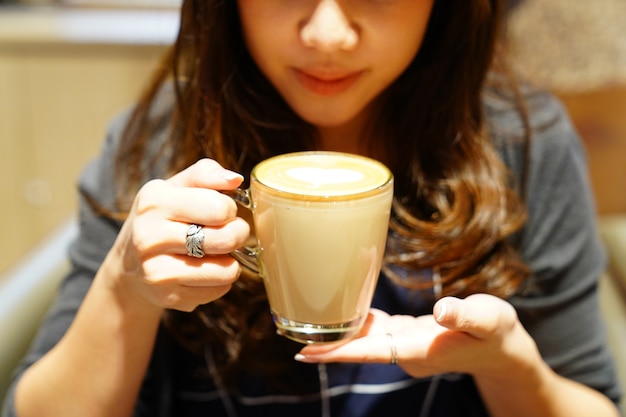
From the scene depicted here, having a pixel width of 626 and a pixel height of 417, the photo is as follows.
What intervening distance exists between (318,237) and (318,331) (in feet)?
0.44

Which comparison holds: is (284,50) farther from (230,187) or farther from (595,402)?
(595,402)

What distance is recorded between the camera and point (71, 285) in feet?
3.68

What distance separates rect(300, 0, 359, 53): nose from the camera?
2.80 ft

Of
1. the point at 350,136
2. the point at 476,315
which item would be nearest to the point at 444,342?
the point at 476,315

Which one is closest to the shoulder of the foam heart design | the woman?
the woman

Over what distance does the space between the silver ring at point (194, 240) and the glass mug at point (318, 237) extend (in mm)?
61

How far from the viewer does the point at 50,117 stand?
8.56 feet

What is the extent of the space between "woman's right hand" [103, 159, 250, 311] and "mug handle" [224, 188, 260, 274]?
0.03 metres

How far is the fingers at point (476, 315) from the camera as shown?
28.4 inches

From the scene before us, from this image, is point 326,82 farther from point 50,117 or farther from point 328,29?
point 50,117

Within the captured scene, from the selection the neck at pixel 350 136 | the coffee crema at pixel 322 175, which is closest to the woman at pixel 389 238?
the neck at pixel 350 136

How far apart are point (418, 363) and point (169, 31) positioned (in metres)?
1.83

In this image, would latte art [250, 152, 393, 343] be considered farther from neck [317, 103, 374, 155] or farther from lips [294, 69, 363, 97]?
neck [317, 103, 374, 155]

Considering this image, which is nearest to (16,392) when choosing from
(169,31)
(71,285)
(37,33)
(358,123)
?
(71,285)
